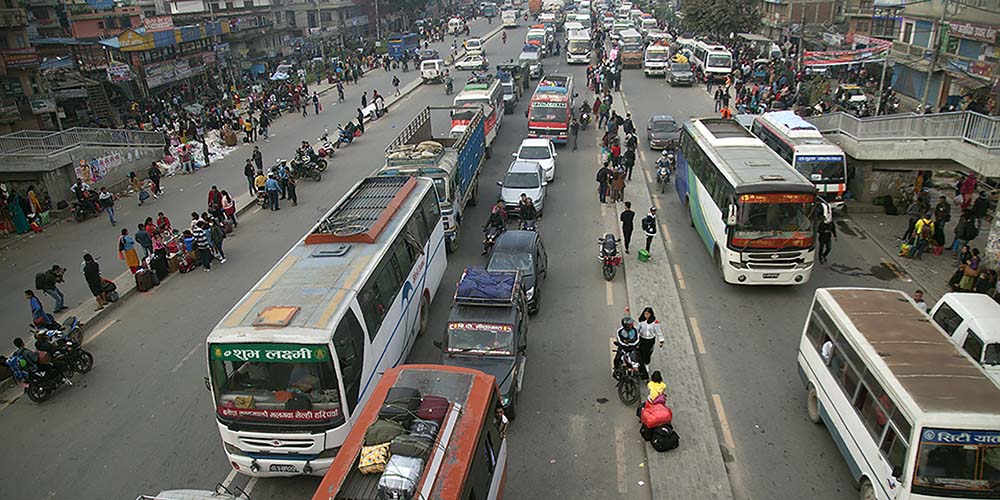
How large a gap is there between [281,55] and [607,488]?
2517 inches

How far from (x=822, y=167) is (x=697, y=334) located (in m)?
9.39

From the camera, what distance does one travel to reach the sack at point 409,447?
22.4 ft

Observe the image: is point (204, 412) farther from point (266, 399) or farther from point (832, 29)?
point (832, 29)

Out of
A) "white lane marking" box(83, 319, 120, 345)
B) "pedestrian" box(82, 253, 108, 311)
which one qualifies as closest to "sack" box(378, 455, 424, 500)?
"white lane marking" box(83, 319, 120, 345)

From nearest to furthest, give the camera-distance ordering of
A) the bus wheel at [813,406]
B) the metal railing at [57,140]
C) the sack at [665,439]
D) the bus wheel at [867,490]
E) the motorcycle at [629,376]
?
the bus wheel at [867,490] → the sack at [665,439] → the bus wheel at [813,406] → the motorcycle at [629,376] → the metal railing at [57,140]

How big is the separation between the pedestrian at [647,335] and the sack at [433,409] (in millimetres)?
5265

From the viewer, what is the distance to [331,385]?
902cm

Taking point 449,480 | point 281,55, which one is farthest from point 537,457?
point 281,55

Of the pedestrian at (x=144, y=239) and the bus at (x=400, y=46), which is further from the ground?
the bus at (x=400, y=46)

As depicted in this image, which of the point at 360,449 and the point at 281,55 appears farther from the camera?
the point at 281,55

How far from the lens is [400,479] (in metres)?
6.49

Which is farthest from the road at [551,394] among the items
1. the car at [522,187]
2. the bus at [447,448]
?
the bus at [447,448]

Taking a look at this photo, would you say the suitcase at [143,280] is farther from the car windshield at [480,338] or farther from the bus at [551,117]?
the bus at [551,117]

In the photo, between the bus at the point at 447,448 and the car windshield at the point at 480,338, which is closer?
the bus at the point at 447,448
